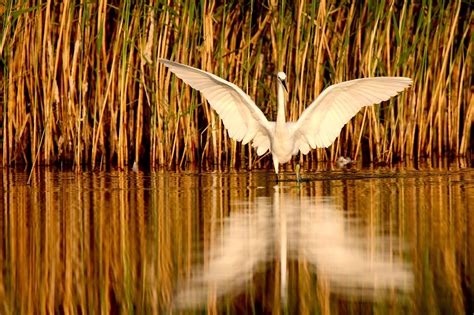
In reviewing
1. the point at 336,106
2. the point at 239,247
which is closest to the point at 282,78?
the point at 336,106

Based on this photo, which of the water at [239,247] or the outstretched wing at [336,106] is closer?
the water at [239,247]

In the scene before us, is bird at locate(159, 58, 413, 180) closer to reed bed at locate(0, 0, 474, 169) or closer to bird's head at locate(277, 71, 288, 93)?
bird's head at locate(277, 71, 288, 93)

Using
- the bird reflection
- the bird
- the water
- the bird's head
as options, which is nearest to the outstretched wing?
the bird

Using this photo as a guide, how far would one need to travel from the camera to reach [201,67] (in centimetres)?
993

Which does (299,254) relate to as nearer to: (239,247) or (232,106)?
(239,247)

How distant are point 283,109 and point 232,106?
57 centimetres

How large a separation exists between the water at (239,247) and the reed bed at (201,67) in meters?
1.73

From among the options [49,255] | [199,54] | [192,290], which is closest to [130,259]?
[49,255]

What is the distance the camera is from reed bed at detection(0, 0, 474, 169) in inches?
381

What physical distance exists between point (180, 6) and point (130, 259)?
5291 millimetres

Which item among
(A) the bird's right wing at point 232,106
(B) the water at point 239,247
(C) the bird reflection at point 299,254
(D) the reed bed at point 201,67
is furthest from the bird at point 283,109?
(C) the bird reflection at point 299,254

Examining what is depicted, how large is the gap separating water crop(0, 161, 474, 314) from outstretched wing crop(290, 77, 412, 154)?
2.48ft

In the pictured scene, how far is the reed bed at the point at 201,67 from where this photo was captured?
968 centimetres

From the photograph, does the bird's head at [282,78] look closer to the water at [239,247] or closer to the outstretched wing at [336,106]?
the outstretched wing at [336,106]
